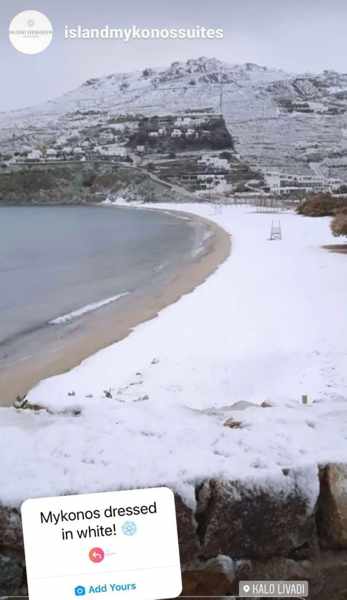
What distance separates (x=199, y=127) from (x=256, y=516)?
1.42 m

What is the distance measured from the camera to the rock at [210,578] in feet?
5.70

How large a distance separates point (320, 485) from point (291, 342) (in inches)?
22.5

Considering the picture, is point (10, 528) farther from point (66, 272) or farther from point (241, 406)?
point (66, 272)

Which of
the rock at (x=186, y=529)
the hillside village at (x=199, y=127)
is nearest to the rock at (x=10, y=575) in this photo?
the rock at (x=186, y=529)

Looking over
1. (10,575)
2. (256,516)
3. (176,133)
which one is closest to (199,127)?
(176,133)

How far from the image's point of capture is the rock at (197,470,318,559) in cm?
169

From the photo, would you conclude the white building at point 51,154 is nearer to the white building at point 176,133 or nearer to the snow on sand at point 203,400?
the white building at point 176,133

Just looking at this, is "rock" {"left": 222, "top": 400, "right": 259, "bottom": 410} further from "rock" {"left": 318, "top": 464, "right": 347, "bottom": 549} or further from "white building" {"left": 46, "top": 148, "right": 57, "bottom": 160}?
"white building" {"left": 46, "top": 148, "right": 57, "bottom": 160}

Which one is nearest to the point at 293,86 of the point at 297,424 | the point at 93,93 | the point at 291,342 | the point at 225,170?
the point at 225,170

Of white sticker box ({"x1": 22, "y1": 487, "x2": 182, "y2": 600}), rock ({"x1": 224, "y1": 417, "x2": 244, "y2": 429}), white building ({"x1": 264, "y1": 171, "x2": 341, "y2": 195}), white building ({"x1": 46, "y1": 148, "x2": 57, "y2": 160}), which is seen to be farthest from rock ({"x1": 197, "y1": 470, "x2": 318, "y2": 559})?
white building ({"x1": 46, "y1": 148, "x2": 57, "y2": 160})

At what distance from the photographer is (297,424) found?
1944mm

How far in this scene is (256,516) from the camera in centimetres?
171

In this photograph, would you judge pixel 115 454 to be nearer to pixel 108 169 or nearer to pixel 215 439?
pixel 215 439

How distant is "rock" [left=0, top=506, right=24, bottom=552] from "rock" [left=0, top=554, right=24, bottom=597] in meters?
0.05
